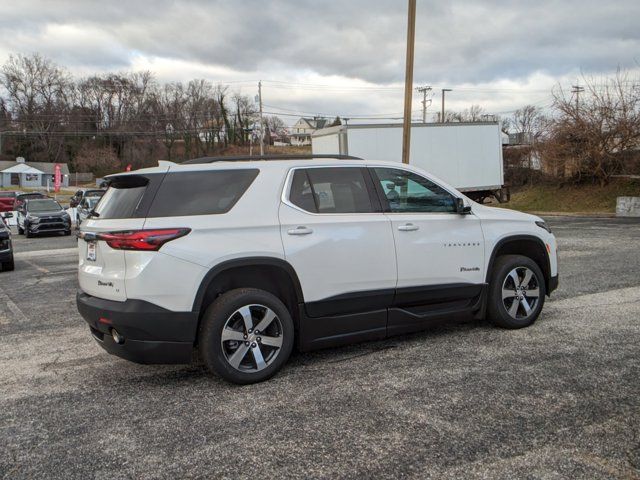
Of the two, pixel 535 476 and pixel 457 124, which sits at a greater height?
pixel 457 124

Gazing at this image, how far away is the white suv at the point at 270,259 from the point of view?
13.1ft

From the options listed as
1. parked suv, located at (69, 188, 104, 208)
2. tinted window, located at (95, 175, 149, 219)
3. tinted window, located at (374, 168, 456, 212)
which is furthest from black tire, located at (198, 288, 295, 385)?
parked suv, located at (69, 188, 104, 208)

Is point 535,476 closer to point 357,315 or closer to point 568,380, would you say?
point 568,380

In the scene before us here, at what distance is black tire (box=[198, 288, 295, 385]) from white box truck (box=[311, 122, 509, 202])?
14.9m

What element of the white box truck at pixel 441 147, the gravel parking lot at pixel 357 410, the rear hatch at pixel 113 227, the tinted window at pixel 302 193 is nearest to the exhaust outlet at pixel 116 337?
the rear hatch at pixel 113 227

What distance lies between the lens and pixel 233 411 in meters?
3.75

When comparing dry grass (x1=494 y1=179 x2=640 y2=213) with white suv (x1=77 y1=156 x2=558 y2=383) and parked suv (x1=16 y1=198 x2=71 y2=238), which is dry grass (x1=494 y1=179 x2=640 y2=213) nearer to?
parked suv (x1=16 y1=198 x2=71 y2=238)

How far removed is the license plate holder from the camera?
14.0 ft

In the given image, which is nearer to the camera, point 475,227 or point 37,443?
point 37,443

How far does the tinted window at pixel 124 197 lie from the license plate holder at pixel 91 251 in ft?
0.76

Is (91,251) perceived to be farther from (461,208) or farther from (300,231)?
(461,208)

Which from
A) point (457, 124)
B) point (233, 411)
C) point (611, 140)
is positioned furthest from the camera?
point (611, 140)

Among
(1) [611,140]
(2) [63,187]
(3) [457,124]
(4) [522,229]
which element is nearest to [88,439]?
(4) [522,229]

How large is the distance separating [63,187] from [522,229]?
87.7m
